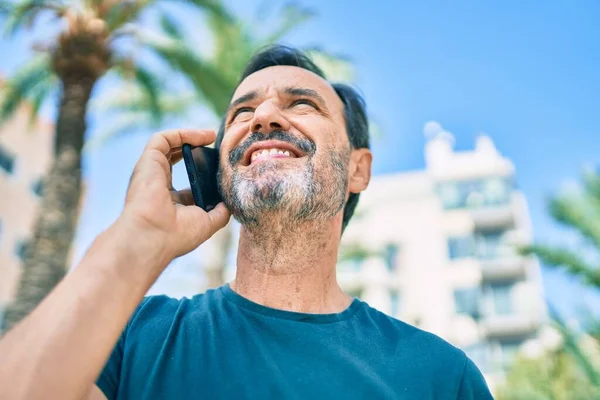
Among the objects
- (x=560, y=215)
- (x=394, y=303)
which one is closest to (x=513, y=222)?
(x=394, y=303)

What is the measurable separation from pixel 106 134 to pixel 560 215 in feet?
35.3

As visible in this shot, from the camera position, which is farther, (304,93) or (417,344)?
(304,93)

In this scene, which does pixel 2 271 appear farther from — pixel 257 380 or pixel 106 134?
pixel 257 380

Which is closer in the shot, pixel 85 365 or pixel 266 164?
pixel 85 365

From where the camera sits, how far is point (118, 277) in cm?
148

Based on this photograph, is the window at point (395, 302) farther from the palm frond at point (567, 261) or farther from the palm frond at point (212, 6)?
the palm frond at point (212, 6)

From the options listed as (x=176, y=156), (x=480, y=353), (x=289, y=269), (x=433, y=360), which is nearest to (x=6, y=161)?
(x=480, y=353)

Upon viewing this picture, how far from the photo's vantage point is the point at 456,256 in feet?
115

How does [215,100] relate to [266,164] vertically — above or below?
above

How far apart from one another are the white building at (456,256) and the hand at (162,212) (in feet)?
98.2

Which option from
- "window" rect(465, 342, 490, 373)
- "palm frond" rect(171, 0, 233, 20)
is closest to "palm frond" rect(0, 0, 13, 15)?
"palm frond" rect(171, 0, 233, 20)

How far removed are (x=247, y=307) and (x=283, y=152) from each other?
0.60 m

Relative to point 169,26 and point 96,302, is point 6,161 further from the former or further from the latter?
point 96,302

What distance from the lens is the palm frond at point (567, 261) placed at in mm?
10047
